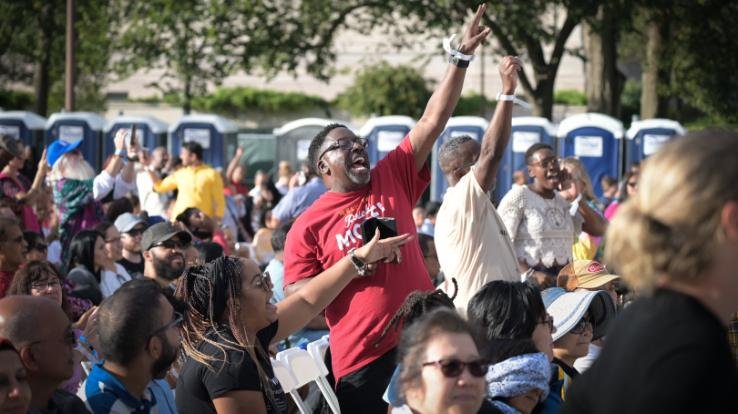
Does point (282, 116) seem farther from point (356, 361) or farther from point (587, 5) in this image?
point (356, 361)

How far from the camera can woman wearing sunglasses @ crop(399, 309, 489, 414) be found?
3.43m

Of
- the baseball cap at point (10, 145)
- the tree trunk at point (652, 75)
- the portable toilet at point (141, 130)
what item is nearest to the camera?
the baseball cap at point (10, 145)

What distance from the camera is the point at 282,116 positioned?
4325 cm

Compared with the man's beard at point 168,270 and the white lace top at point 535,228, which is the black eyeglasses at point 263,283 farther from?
the white lace top at point 535,228

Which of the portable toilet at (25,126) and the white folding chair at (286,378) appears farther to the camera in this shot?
the portable toilet at (25,126)

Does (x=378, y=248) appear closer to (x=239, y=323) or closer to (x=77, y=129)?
(x=239, y=323)

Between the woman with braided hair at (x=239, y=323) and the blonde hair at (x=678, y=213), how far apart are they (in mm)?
2438

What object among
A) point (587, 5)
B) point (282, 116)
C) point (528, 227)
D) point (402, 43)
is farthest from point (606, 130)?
point (282, 116)

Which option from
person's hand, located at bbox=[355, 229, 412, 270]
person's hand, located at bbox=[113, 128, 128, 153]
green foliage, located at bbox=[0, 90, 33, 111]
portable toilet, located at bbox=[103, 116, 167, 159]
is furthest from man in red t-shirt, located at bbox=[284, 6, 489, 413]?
green foliage, located at bbox=[0, 90, 33, 111]

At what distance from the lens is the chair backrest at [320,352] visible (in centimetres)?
553

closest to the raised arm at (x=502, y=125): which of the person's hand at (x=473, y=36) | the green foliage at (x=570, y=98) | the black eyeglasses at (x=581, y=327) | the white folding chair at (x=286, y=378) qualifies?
the person's hand at (x=473, y=36)

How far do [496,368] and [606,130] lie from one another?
638 inches

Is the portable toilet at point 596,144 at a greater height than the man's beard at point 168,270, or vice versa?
the portable toilet at point 596,144

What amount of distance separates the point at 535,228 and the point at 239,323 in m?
3.48
